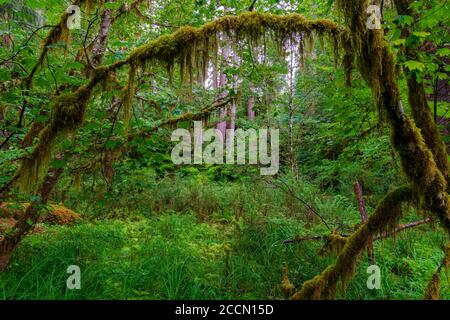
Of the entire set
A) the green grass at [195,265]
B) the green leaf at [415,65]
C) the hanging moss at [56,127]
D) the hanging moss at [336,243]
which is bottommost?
the green grass at [195,265]

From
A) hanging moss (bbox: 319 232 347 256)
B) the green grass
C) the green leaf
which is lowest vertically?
the green grass

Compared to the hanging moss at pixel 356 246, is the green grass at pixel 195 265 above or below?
below

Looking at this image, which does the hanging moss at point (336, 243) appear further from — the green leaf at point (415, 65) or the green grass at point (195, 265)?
the green leaf at point (415, 65)

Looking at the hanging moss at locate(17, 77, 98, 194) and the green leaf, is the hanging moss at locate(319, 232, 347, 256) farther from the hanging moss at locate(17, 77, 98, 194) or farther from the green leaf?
the hanging moss at locate(17, 77, 98, 194)

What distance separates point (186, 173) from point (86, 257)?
27.5 ft

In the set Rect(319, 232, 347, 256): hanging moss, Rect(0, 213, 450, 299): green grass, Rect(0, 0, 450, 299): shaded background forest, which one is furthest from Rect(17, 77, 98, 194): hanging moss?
Rect(319, 232, 347, 256): hanging moss

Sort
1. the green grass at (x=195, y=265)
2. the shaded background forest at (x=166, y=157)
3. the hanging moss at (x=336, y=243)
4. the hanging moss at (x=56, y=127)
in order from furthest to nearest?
the green grass at (x=195, y=265) < the shaded background forest at (x=166, y=157) < the hanging moss at (x=336, y=243) < the hanging moss at (x=56, y=127)

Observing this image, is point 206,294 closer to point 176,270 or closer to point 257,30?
point 176,270

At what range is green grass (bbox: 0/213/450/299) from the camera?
375cm

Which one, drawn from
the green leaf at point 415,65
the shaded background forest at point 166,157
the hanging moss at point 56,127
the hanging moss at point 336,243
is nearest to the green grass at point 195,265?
the shaded background forest at point 166,157

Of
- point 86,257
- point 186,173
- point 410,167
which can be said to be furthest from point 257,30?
point 186,173

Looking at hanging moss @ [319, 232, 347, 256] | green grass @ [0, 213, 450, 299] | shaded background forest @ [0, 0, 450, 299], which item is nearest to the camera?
hanging moss @ [319, 232, 347, 256]

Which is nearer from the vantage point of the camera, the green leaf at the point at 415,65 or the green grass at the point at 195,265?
the green leaf at the point at 415,65

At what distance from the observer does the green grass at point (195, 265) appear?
3.75 metres
